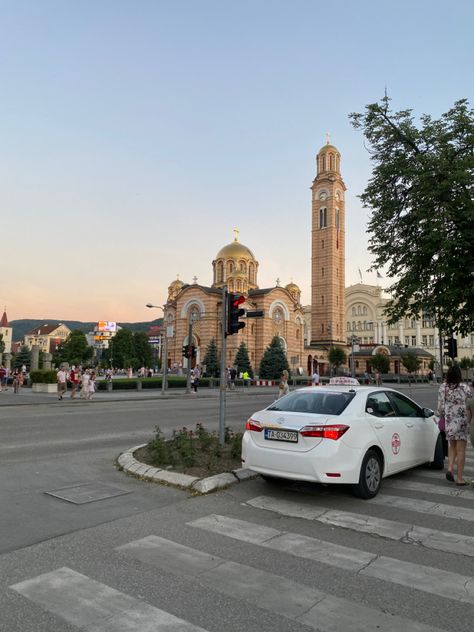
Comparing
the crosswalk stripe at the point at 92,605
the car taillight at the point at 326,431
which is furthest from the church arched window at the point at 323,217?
the crosswalk stripe at the point at 92,605

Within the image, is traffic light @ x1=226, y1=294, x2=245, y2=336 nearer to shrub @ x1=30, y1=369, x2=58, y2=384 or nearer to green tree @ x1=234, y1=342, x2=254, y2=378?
shrub @ x1=30, y1=369, x2=58, y2=384

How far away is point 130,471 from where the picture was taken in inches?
305

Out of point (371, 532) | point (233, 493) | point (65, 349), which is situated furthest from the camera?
point (65, 349)

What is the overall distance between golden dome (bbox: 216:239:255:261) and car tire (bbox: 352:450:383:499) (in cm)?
6889

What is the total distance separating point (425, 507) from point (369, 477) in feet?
2.50

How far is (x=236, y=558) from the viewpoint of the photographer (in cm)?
437

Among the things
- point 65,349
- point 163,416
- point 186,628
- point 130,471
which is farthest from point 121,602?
point 65,349

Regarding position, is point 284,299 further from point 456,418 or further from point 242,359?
point 456,418

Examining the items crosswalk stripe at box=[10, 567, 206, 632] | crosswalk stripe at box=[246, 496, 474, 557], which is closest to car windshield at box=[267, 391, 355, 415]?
crosswalk stripe at box=[246, 496, 474, 557]

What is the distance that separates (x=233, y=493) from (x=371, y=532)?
84.8 inches

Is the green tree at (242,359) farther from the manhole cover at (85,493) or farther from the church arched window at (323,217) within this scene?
the manhole cover at (85,493)

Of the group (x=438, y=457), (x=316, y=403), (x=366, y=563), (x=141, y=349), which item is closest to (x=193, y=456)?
(x=316, y=403)

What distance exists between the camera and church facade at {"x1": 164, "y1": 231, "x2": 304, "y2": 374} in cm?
6706

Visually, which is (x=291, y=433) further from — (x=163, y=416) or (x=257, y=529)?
(x=163, y=416)
